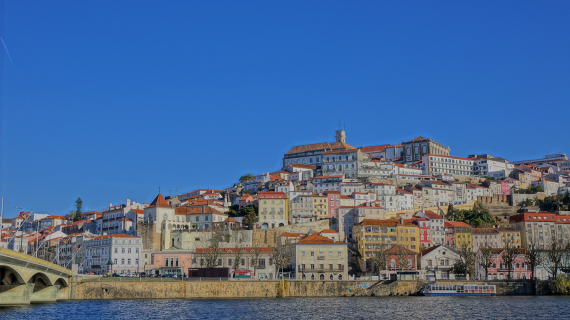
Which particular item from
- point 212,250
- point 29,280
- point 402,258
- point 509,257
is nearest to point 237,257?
point 212,250

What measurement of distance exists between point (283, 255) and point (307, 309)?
25128mm

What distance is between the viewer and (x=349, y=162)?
447 ft

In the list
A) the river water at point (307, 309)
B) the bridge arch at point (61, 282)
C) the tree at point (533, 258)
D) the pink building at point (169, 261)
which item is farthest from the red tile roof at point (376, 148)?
the bridge arch at point (61, 282)

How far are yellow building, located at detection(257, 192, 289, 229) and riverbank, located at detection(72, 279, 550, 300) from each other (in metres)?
37.7

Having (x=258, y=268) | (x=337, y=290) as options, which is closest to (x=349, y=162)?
(x=258, y=268)

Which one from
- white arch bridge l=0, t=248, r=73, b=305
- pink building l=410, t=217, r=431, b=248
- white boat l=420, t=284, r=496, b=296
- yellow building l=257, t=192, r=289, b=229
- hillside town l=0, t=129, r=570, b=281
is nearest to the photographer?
white arch bridge l=0, t=248, r=73, b=305

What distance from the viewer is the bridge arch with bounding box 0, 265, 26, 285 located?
5003 cm

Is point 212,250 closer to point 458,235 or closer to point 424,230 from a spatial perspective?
point 424,230

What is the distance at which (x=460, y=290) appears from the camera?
231ft

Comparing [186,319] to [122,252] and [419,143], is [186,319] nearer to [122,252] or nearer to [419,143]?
[122,252]

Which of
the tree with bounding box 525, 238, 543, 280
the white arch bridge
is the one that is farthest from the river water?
the tree with bounding box 525, 238, 543, 280

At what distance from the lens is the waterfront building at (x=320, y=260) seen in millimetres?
76250

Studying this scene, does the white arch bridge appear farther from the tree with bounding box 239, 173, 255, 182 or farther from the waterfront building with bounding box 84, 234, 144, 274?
the tree with bounding box 239, 173, 255, 182

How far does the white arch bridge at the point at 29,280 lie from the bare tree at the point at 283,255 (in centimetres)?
2423
